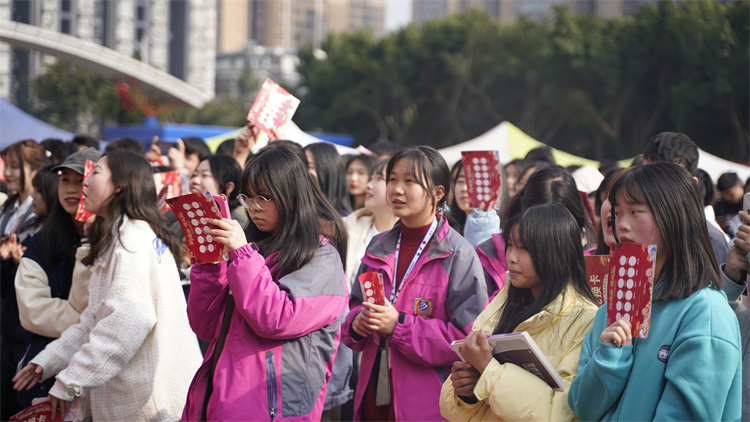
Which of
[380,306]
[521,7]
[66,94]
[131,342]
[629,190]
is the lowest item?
[131,342]

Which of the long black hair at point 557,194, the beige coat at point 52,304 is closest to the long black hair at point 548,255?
the long black hair at point 557,194

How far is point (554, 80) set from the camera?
115 feet

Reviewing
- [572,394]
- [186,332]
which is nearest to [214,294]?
[186,332]

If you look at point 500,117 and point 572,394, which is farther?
point 500,117

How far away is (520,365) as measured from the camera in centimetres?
266

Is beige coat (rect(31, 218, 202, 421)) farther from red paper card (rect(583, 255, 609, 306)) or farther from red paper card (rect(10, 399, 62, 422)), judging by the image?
red paper card (rect(583, 255, 609, 306))

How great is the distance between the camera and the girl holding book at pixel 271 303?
111 inches

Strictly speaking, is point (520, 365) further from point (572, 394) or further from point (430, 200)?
point (430, 200)

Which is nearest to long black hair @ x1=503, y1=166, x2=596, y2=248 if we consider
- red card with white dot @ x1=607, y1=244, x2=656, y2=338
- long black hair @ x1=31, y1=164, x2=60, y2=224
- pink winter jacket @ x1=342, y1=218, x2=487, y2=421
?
pink winter jacket @ x1=342, y1=218, x2=487, y2=421

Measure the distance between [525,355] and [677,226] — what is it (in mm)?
646

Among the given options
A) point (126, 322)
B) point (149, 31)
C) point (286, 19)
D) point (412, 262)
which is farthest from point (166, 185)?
point (286, 19)

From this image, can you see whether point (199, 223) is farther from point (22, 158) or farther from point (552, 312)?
point (22, 158)

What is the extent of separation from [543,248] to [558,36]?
111 ft

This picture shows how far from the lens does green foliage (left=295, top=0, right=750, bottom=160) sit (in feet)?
87.2
